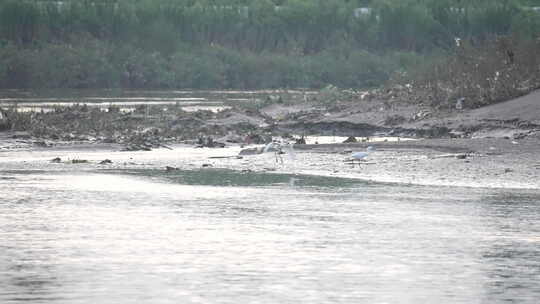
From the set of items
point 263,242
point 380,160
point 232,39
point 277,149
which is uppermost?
point 232,39

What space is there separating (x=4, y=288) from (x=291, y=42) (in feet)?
197

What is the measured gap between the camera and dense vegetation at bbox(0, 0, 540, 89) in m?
61.2

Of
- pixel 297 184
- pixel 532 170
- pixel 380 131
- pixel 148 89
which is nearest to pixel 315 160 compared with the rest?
pixel 297 184

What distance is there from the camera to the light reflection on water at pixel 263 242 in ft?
35.8

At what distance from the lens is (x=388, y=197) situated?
55.2 ft

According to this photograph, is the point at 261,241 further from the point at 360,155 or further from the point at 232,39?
the point at 232,39

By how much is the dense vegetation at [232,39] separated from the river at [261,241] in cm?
4142

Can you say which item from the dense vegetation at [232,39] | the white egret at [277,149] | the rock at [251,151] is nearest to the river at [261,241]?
the white egret at [277,149]

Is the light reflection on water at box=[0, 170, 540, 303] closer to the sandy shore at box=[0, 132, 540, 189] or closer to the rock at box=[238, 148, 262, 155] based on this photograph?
the sandy shore at box=[0, 132, 540, 189]

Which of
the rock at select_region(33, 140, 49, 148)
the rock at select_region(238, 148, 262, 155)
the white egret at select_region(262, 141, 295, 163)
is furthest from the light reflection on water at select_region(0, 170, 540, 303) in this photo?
the rock at select_region(33, 140, 49, 148)

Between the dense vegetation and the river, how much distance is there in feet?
136

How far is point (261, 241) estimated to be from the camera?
43.7ft

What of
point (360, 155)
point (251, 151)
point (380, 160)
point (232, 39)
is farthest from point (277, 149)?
point (232, 39)

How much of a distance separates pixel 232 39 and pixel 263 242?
58.4m
